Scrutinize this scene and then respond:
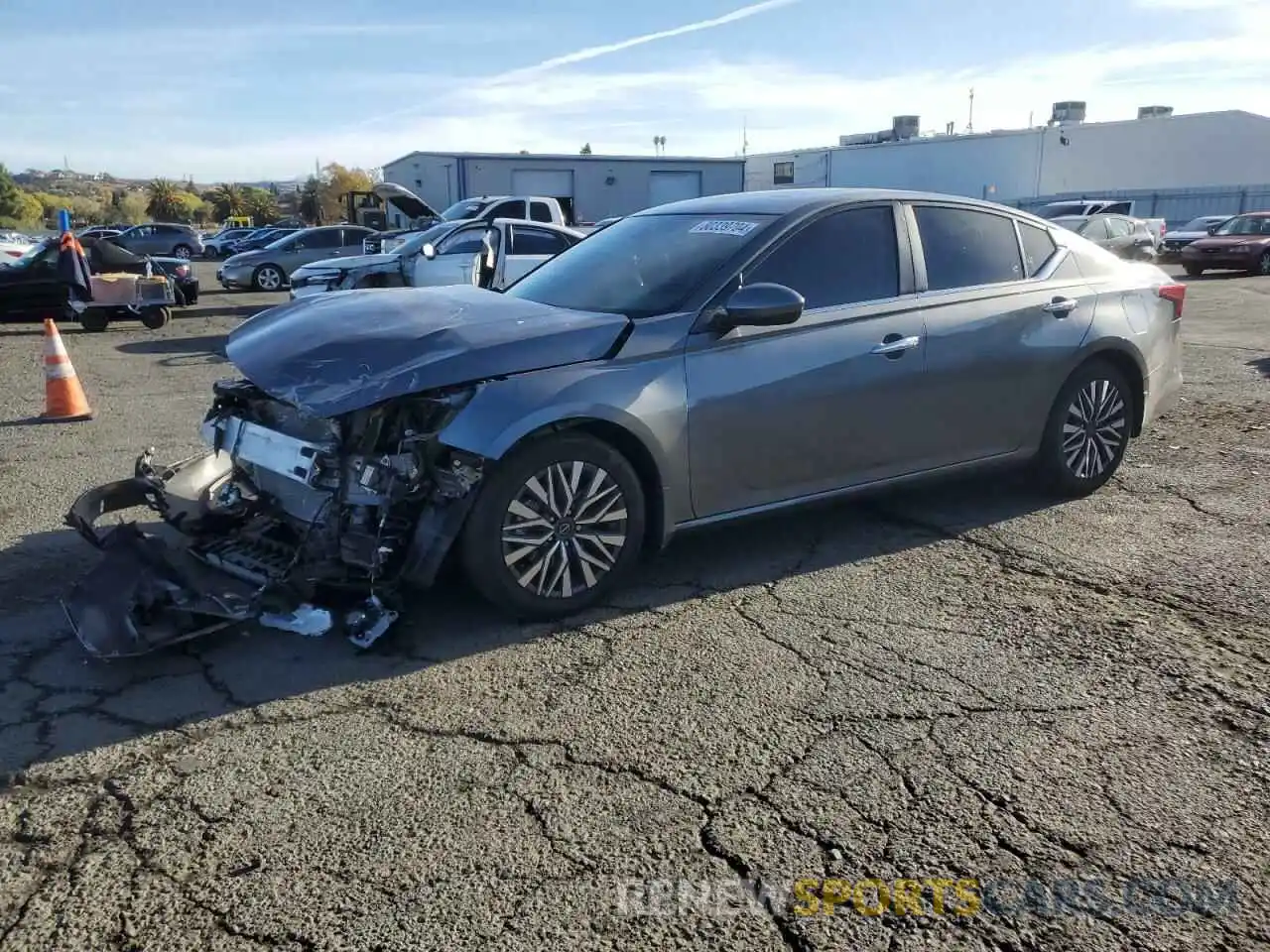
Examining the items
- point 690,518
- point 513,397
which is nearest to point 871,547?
point 690,518

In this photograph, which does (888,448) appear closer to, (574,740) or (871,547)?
(871,547)

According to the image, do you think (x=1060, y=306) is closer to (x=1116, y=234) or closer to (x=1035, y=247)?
(x=1035, y=247)

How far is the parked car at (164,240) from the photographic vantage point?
→ 3894 centimetres

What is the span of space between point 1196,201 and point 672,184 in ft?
73.7

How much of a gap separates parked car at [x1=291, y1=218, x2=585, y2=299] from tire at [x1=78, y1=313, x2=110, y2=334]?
3008 millimetres

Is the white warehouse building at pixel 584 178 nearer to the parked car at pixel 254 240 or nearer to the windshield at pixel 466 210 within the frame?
the parked car at pixel 254 240

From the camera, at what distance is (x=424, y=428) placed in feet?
13.2

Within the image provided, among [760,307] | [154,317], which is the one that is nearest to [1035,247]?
[760,307]

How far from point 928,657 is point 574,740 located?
1.50 meters

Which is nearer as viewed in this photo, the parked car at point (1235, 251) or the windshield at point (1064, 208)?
the parked car at point (1235, 251)

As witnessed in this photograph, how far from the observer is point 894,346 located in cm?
498

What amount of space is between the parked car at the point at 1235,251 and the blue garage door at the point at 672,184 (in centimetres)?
1654

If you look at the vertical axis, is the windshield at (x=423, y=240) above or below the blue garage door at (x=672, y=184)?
below

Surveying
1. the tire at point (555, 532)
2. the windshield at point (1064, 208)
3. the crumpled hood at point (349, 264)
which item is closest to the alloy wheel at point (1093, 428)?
the tire at point (555, 532)
